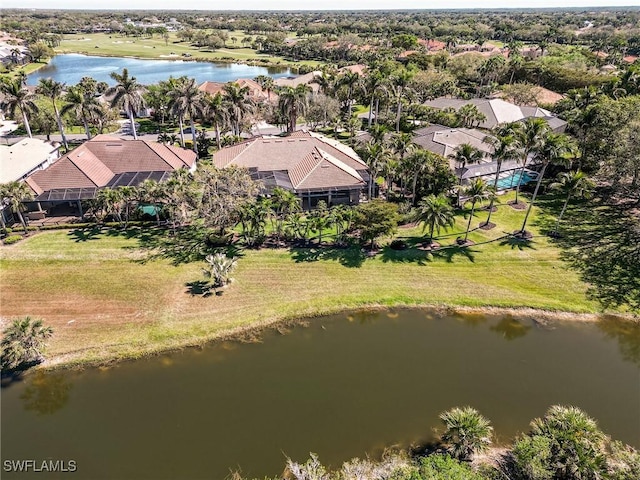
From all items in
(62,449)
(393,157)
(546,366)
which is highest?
(393,157)

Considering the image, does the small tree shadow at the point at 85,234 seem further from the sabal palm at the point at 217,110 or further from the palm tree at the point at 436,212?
the palm tree at the point at 436,212

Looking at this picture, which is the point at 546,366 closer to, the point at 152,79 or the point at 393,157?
the point at 393,157

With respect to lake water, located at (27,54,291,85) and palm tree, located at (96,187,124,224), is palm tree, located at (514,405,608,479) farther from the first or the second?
lake water, located at (27,54,291,85)

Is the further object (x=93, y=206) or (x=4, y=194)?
(x=93, y=206)

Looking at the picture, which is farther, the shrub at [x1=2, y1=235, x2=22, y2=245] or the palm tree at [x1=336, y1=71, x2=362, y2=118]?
the palm tree at [x1=336, y1=71, x2=362, y2=118]

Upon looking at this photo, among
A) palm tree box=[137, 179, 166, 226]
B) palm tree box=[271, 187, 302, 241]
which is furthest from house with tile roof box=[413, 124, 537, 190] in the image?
palm tree box=[137, 179, 166, 226]

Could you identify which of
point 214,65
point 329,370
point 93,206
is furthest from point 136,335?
point 214,65
